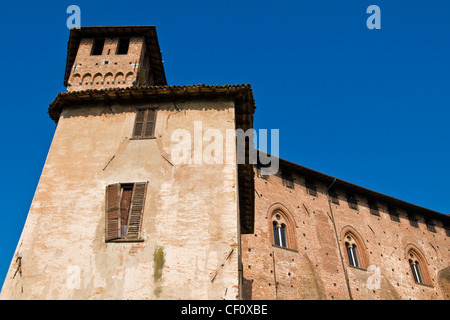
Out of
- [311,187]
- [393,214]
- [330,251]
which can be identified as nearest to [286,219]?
[330,251]

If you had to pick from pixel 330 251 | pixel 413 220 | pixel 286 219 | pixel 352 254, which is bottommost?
pixel 330 251

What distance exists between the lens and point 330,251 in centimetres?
2127

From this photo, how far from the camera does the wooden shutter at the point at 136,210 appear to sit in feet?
26.6

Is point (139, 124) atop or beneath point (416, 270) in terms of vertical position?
beneath

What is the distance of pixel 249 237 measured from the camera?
1859 centimetres

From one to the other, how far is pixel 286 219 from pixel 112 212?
46.5 ft

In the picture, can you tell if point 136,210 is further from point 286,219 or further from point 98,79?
point 286,219

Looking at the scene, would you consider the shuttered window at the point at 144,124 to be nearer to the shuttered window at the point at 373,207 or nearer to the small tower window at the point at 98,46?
the small tower window at the point at 98,46

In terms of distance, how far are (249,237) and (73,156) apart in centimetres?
1101

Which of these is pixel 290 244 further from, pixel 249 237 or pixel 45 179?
pixel 45 179

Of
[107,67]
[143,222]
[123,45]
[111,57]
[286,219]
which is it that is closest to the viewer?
[143,222]

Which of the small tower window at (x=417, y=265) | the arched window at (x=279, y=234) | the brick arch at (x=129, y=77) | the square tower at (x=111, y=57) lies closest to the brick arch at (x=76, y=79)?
the square tower at (x=111, y=57)

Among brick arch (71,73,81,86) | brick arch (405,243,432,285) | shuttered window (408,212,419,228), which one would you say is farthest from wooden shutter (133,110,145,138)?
shuttered window (408,212,419,228)
